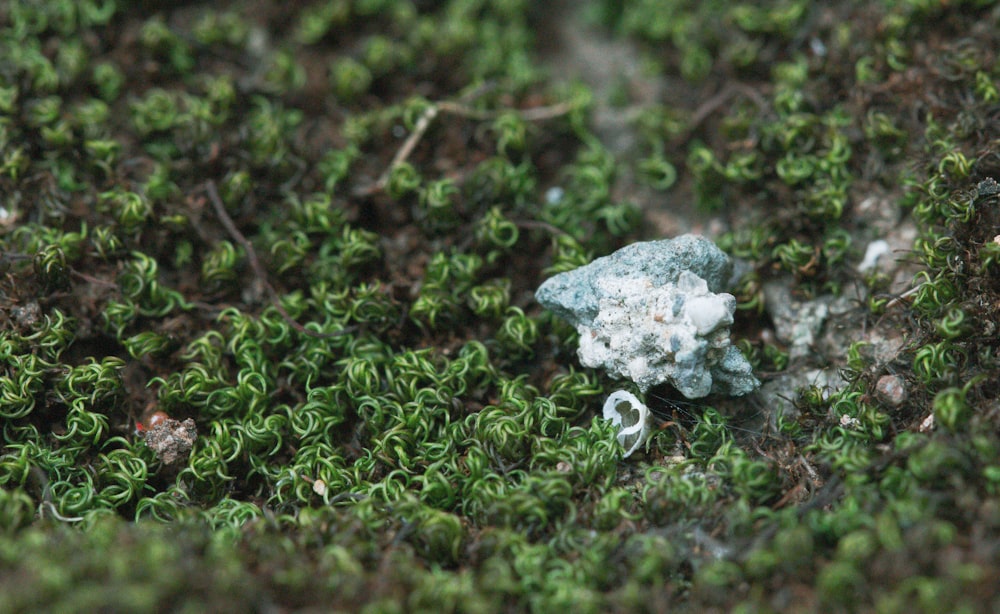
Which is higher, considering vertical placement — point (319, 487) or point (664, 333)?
point (664, 333)

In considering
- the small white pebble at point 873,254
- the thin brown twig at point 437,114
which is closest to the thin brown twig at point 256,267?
the thin brown twig at point 437,114

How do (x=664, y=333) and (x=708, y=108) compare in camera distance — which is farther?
(x=708, y=108)

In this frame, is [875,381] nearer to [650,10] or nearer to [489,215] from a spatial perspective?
[489,215]

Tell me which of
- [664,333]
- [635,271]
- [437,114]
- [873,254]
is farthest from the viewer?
[437,114]

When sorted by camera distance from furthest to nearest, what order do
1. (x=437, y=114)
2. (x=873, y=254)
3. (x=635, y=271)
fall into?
(x=437, y=114) < (x=873, y=254) < (x=635, y=271)

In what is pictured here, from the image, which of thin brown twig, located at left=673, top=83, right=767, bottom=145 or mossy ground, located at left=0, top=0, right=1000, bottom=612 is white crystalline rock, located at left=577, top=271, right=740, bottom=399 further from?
thin brown twig, located at left=673, top=83, right=767, bottom=145

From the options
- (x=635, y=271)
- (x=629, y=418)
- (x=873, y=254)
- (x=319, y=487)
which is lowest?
(x=319, y=487)

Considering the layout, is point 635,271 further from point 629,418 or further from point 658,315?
point 629,418

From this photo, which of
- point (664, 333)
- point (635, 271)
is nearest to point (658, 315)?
point (664, 333)
